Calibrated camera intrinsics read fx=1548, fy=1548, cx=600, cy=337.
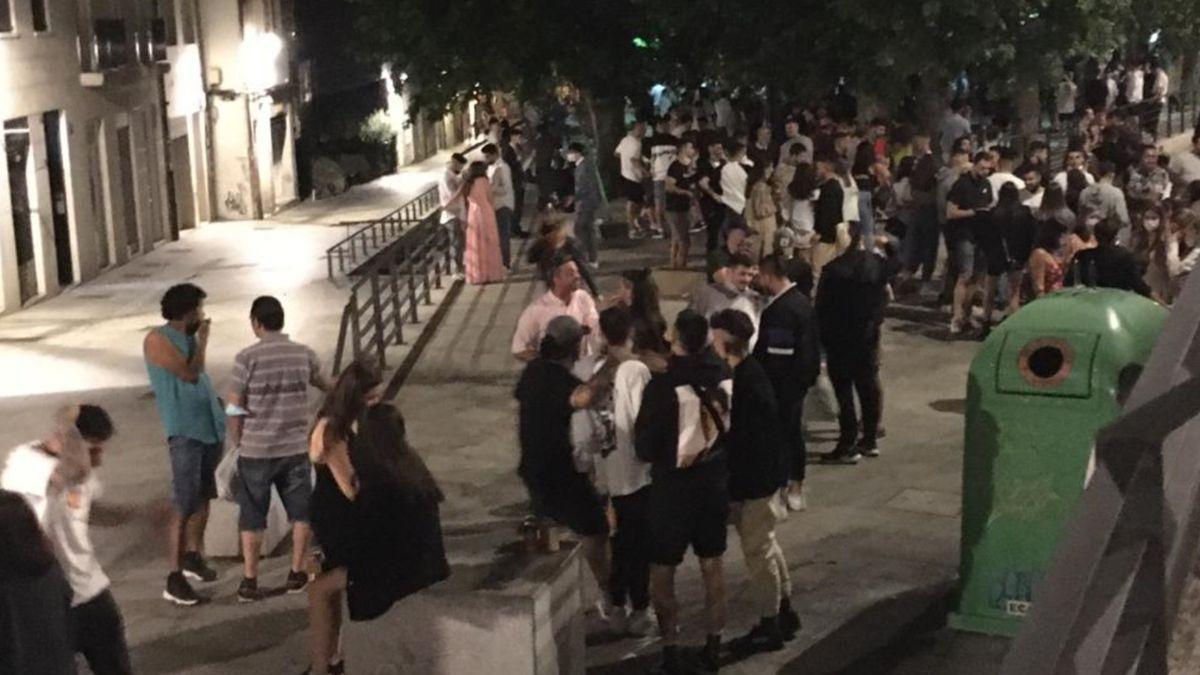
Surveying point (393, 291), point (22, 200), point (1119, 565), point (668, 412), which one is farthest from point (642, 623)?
point (22, 200)

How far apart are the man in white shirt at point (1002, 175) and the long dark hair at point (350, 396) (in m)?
8.51

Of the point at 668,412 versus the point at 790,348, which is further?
the point at 790,348

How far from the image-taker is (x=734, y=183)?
16828 mm

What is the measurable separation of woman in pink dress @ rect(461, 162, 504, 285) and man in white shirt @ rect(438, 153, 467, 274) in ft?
0.63

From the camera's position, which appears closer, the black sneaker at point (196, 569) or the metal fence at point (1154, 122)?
the black sneaker at point (196, 569)

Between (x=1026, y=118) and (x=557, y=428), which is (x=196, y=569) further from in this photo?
(x=1026, y=118)

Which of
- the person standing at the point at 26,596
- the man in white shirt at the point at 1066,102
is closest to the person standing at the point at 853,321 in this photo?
the person standing at the point at 26,596

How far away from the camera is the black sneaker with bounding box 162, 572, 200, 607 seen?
812 centimetres

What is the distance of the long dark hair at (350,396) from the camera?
6562mm

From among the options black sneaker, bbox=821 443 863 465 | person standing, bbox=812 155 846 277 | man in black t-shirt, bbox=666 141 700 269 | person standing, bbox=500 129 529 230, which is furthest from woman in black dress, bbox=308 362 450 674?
person standing, bbox=500 129 529 230

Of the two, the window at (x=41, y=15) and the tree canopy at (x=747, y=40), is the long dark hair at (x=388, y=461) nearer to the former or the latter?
the tree canopy at (x=747, y=40)

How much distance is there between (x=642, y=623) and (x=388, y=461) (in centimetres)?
198

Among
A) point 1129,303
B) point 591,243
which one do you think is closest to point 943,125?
point 591,243

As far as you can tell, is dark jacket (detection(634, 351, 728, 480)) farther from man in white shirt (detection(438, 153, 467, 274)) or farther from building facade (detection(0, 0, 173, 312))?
building facade (detection(0, 0, 173, 312))
